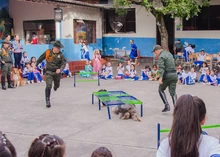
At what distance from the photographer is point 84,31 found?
1869cm

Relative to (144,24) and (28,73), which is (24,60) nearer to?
(28,73)

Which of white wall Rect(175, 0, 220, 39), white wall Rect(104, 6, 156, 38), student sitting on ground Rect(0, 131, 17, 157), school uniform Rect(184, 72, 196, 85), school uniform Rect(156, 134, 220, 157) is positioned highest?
white wall Rect(104, 6, 156, 38)

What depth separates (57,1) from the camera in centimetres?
1560

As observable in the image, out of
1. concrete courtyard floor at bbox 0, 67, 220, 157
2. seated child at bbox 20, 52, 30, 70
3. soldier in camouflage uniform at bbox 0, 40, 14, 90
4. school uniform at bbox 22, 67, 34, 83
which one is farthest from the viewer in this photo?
seated child at bbox 20, 52, 30, 70

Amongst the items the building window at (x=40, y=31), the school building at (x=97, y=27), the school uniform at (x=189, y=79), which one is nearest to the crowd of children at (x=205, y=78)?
the school uniform at (x=189, y=79)

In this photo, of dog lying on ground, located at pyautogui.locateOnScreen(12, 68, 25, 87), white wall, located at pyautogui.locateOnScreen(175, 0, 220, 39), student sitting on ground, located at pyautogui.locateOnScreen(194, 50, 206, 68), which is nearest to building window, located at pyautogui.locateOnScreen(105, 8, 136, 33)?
white wall, located at pyautogui.locateOnScreen(175, 0, 220, 39)

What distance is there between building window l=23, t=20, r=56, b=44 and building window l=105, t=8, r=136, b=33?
4500 millimetres

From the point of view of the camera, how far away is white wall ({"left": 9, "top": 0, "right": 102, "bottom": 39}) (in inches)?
676

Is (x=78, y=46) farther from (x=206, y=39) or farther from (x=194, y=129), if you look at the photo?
(x=194, y=129)

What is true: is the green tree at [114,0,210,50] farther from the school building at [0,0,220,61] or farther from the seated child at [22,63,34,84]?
the seated child at [22,63,34,84]

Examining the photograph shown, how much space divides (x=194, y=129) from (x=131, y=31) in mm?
18975

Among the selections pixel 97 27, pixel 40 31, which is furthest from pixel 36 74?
pixel 97 27

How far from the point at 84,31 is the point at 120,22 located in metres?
3.43

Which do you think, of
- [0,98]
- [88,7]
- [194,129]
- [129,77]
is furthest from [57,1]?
[194,129]
